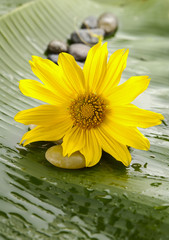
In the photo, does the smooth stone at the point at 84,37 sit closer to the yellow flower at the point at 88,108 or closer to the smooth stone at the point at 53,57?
the smooth stone at the point at 53,57

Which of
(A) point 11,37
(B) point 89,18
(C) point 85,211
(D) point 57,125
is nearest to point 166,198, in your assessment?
(C) point 85,211

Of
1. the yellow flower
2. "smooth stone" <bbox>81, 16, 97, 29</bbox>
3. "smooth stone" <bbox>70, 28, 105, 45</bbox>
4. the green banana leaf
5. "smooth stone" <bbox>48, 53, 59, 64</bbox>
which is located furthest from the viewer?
"smooth stone" <bbox>81, 16, 97, 29</bbox>

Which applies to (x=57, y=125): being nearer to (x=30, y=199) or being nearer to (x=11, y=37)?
(x=30, y=199)

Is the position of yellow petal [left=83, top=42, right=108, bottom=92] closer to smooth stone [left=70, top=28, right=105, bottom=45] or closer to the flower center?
the flower center

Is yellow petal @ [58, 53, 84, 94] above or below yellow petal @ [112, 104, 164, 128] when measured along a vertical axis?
above

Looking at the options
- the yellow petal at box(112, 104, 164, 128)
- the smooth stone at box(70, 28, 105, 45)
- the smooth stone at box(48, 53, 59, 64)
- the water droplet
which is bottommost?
the water droplet

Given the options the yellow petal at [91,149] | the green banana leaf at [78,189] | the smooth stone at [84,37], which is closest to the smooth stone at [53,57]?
the green banana leaf at [78,189]

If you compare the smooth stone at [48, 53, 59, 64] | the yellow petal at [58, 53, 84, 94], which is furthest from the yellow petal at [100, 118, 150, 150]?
the smooth stone at [48, 53, 59, 64]
